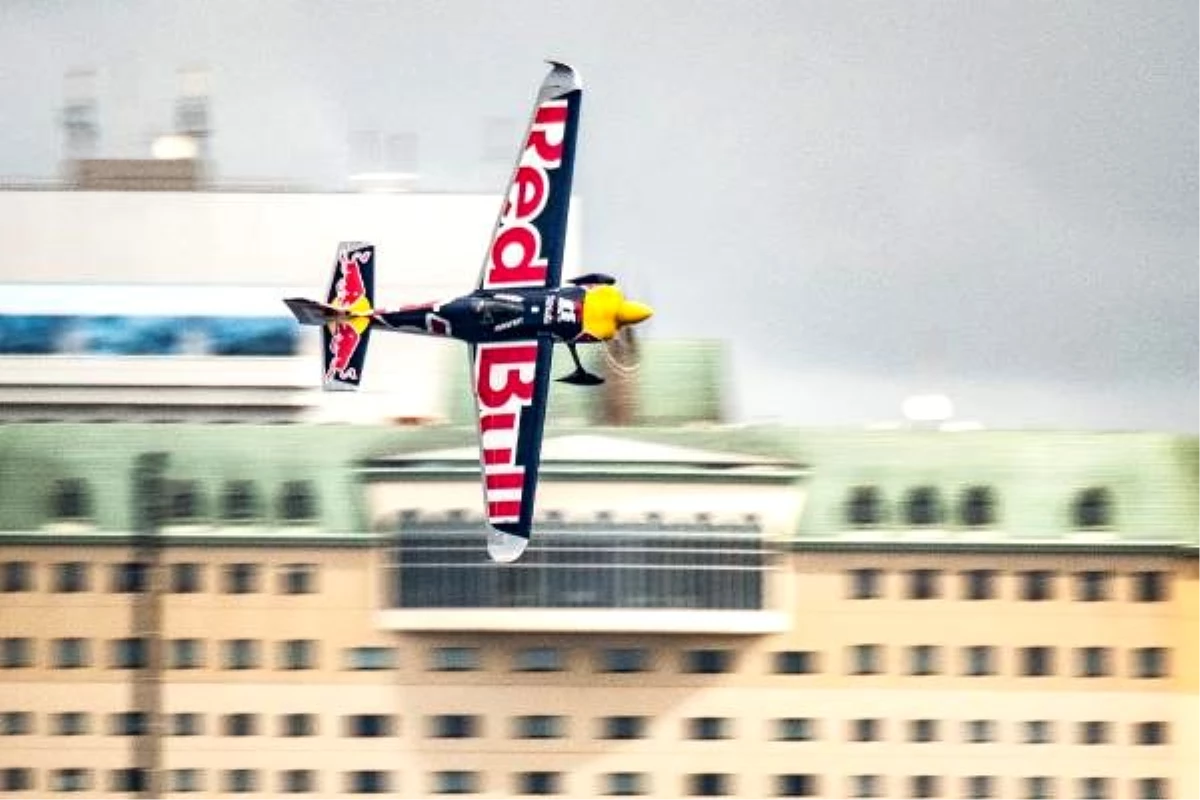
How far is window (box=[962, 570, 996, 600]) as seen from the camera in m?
133

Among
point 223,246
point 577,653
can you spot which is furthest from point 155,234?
point 577,653

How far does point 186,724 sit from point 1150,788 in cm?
4144

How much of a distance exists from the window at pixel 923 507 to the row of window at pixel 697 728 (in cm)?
876

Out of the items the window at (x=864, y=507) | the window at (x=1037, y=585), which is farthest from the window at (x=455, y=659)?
the window at (x=1037, y=585)

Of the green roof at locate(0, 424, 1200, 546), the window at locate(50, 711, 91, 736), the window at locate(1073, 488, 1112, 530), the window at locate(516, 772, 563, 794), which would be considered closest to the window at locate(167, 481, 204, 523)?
the green roof at locate(0, 424, 1200, 546)

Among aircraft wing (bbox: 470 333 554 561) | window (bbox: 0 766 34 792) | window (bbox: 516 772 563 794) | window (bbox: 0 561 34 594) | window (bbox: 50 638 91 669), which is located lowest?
window (bbox: 0 766 34 792)

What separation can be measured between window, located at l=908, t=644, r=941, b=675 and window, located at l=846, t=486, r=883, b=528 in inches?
232

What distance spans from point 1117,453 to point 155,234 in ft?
179

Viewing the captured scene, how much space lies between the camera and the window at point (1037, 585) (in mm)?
133500

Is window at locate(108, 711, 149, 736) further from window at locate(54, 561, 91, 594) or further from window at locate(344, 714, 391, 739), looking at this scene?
window at locate(344, 714, 391, 739)

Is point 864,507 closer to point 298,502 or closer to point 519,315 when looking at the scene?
point 298,502

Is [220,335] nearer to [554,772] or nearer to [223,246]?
[223,246]

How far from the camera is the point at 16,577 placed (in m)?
137

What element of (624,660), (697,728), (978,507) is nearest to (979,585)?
(978,507)
